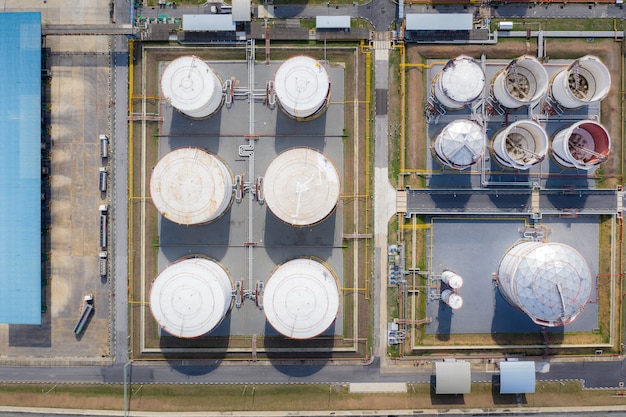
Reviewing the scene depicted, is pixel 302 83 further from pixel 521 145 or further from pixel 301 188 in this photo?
pixel 521 145

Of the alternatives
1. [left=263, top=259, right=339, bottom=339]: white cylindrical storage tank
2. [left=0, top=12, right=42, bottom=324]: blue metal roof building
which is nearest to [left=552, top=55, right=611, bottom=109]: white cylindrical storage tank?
[left=263, top=259, right=339, bottom=339]: white cylindrical storage tank

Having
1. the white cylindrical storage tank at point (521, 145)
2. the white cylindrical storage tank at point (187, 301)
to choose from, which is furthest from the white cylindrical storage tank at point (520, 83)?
the white cylindrical storage tank at point (187, 301)

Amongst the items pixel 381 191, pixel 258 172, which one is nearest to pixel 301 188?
pixel 258 172

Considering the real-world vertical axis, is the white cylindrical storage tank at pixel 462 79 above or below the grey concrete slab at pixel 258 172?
Result: above

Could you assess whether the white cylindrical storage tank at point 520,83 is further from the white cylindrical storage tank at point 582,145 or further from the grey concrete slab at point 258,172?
the grey concrete slab at point 258,172

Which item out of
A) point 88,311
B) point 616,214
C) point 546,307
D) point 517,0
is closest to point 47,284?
point 88,311

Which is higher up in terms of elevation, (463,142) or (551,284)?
(463,142)
